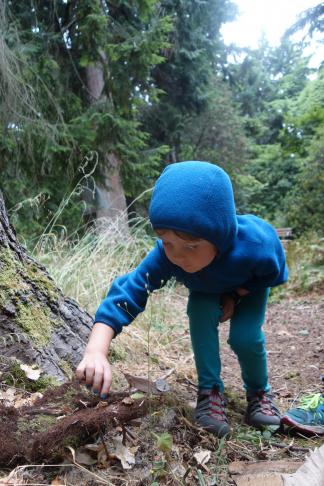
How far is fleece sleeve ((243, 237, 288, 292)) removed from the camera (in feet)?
4.97

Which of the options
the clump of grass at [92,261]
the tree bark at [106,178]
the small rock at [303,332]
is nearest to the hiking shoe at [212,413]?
the clump of grass at [92,261]

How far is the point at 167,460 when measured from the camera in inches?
45.1

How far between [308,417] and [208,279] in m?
0.59

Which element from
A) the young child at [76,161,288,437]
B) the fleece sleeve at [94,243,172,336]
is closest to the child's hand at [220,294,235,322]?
the young child at [76,161,288,437]

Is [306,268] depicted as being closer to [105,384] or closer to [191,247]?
[191,247]

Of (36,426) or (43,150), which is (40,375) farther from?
(43,150)

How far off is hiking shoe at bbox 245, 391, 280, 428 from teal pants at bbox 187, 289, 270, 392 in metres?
0.08

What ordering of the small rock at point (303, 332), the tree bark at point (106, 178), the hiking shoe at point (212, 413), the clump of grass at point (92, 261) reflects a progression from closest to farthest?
the hiking shoe at point (212, 413) < the clump of grass at point (92, 261) < the small rock at point (303, 332) < the tree bark at point (106, 178)

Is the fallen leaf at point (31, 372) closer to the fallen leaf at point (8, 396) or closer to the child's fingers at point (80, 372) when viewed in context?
the fallen leaf at point (8, 396)

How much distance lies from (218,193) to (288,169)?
775 inches

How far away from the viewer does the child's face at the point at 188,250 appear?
1367mm

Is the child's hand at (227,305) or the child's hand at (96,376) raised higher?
the child's hand at (227,305)

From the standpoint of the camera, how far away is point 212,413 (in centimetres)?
152

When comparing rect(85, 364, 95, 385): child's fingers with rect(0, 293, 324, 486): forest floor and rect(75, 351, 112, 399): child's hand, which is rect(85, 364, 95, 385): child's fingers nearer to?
rect(75, 351, 112, 399): child's hand
